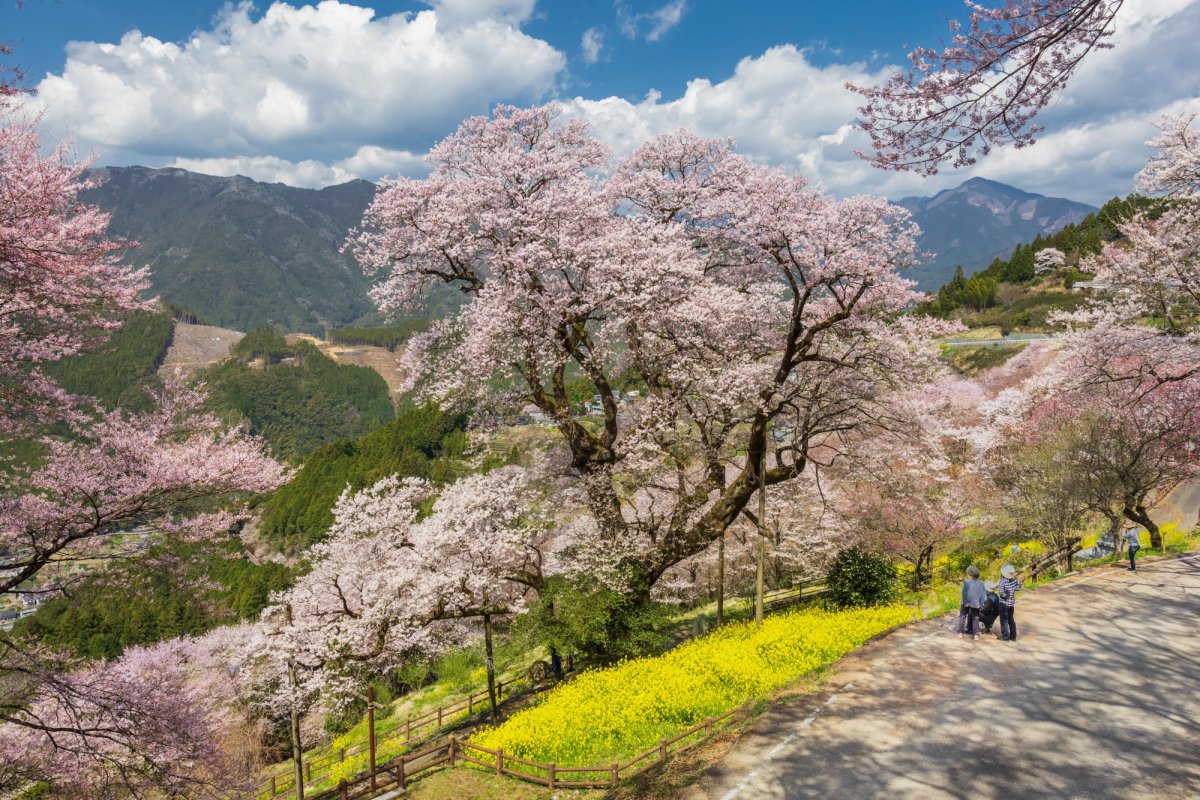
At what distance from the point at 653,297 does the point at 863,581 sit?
41.1 feet

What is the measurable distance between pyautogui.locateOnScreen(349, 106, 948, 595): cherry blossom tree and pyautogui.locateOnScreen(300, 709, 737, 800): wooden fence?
6004 millimetres

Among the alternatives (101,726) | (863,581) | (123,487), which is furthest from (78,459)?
(863,581)

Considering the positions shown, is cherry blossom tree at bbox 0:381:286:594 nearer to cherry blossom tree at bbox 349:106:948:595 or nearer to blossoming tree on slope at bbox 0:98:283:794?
blossoming tree on slope at bbox 0:98:283:794

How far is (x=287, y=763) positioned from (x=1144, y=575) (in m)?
39.5

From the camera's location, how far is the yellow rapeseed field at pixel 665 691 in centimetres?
1326

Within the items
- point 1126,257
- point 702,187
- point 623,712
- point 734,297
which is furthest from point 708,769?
point 1126,257

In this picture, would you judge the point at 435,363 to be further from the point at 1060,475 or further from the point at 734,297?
the point at 1060,475

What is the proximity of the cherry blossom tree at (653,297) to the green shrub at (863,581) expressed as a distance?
18.8 ft

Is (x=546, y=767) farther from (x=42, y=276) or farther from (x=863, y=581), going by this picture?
(x=863, y=581)

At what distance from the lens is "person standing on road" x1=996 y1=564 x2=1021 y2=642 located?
12.8 metres

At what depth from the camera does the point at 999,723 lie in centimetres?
931

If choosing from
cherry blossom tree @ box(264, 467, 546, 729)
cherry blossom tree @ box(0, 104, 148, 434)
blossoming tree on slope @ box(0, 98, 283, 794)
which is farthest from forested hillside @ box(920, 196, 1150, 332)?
cherry blossom tree @ box(0, 104, 148, 434)

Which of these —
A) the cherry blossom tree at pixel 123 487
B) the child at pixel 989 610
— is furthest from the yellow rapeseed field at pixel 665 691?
the cherry blossom tree at pixel 123 487

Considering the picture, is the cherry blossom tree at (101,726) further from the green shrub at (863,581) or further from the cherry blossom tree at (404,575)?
the green shrub at (863,581)
